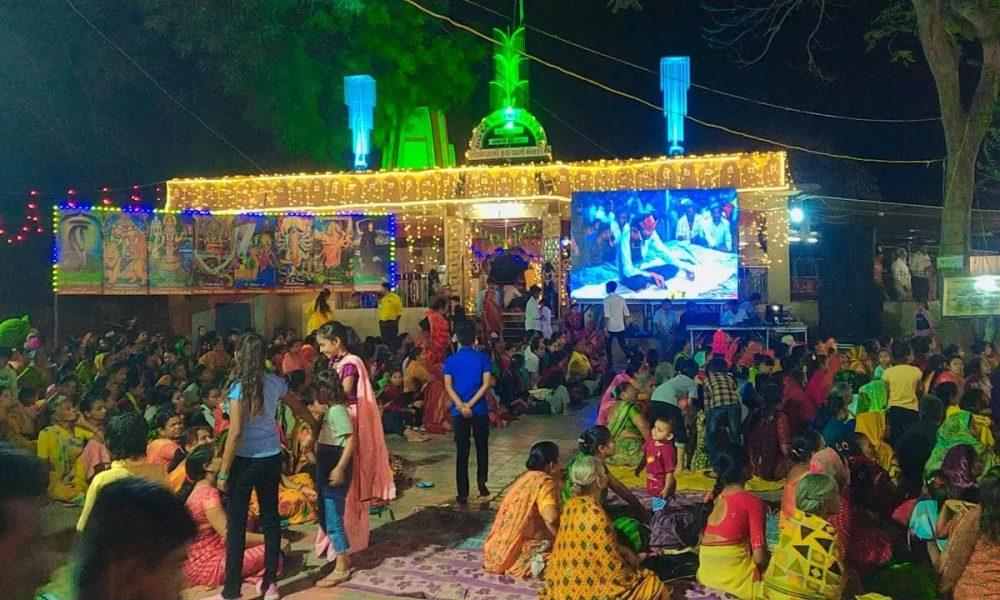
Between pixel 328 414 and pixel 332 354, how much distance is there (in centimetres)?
50

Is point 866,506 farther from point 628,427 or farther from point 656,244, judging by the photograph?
point 656,244

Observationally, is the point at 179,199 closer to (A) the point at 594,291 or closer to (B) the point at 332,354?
(A) the point at 594,291

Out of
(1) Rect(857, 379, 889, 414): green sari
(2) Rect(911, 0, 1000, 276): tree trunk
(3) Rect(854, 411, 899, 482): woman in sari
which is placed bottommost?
(3) Rect(854, 411, 899, 482): woman in sari

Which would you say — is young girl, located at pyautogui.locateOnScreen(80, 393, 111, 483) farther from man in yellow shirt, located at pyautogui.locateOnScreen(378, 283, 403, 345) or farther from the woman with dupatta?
man in yellow shirt, located at pyautogui.locateOnScreen(378, 283, 403, 345)

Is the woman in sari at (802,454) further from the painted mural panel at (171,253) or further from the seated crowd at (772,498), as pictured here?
the painted mural panel at (171,253)

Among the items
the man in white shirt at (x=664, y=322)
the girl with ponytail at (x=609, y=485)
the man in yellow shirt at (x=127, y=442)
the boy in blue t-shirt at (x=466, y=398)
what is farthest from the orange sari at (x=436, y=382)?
the man in white shirt at (x=664, y=322)

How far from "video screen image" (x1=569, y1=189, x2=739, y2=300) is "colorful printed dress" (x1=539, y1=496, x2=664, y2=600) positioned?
43.1 ft

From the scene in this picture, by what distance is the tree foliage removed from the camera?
916 inches

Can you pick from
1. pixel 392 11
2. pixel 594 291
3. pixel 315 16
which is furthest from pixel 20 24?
pixel 594 291

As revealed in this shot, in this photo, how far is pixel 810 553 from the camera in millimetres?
4121

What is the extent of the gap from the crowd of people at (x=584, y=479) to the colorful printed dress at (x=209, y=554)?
12 mm

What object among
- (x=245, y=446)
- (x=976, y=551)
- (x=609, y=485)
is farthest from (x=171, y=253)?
(x=976, y=551)

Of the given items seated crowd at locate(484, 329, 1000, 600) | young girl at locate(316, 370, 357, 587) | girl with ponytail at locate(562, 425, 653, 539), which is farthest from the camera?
young girl at locate(316, 370, 357, 587)

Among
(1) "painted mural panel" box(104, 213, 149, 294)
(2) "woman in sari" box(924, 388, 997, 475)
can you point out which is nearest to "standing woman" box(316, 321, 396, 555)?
(2) "woman in sari" box(924, 388, 997, 475)
